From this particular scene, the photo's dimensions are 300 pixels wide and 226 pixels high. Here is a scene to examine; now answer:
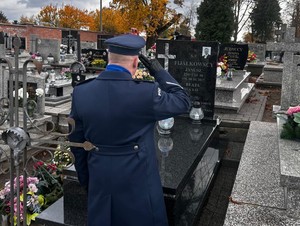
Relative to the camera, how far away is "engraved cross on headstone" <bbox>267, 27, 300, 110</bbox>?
6074 millimetres

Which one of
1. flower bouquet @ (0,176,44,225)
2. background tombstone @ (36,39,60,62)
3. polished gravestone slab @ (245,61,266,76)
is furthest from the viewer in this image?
polished gravestone slab @ (245,61,266,76)

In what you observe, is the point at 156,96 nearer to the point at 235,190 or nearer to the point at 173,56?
the point at 235,190

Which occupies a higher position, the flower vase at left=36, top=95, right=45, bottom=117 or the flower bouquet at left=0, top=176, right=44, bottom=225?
the flower vase at left=36, top=95, right=45, bottom=117

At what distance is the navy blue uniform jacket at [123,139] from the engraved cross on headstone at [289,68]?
424 cm

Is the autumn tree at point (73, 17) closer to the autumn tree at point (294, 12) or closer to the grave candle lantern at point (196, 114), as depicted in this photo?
the autumn tree at point (294, 12)

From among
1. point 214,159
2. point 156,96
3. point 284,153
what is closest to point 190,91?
point 214,159

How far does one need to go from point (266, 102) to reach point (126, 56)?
905 cm

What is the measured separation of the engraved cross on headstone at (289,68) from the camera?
19.9 ft

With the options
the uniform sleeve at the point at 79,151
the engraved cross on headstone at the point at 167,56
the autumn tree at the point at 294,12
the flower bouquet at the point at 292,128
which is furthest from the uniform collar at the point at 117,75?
the autumn tree at the point at 294,12

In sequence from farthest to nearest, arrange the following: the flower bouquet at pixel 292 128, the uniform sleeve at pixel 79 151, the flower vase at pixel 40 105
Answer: the flower vase at pixel 40 105, the flower bouquet at pixel 292 128, the uniform sleeve at pixel 79 151

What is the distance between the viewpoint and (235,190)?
4027mm

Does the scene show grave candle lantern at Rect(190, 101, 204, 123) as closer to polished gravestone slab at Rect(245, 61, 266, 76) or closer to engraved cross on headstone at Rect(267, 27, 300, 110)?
engraved cross on headstone at Rect(267, 27, 300, 110)

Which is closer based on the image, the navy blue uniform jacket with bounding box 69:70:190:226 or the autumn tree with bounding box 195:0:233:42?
the navy blue uniform jacket with bounding box 69:70:190:226

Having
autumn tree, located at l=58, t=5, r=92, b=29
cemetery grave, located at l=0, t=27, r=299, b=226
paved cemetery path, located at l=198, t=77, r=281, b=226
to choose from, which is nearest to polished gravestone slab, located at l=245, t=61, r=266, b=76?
cemetery grave, located at l=0, t=27, r=299, b=226
